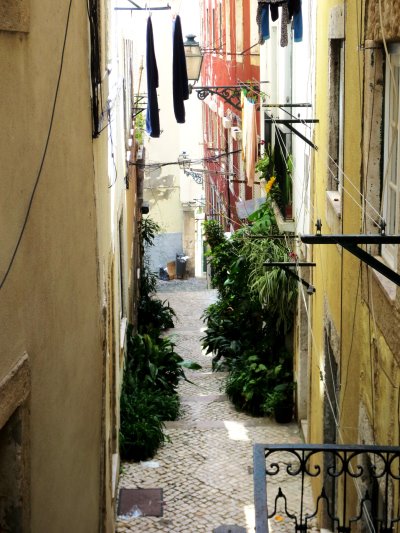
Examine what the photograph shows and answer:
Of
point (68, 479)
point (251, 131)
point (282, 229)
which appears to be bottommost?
point (68, 479)

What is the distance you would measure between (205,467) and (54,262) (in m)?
7.50

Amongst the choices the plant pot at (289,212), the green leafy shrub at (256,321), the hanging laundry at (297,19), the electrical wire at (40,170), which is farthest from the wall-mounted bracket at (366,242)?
the plant pot at (289,212)

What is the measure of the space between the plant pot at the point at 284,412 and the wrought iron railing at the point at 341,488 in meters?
2.12

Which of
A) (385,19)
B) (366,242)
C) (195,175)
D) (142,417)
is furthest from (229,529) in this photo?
(195,175)

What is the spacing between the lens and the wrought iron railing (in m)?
5.46

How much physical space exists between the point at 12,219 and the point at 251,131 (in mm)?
14470

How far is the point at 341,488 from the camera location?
8.67 meters

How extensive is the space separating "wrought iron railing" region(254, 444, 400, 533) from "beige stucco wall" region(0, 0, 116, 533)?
120 cm

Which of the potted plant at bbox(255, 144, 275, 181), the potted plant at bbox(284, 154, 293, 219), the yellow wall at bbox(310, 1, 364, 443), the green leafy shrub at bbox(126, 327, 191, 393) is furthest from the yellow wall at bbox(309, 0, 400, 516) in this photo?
the green leafy shrub at bbox(126, 327, 191, 393)

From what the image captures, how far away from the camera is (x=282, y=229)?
14.5 metres

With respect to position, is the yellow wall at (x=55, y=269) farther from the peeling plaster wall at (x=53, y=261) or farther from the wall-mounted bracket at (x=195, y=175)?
the wall-mounted bracket at (x=195, y=175)

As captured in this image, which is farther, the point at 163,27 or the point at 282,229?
the point at 163,27

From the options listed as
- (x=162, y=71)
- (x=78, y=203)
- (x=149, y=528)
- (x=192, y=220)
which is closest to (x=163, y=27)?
(x=162, y=71)

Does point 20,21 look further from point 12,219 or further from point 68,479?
point 68,479
